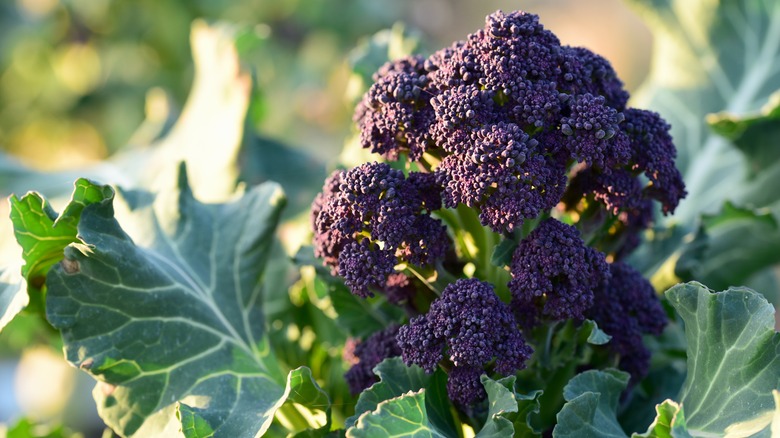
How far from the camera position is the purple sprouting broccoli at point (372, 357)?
3.16ft

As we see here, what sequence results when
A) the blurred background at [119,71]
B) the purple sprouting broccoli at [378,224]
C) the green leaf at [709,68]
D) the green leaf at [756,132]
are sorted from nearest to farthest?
the purple sprouting broccoli at [378,224] < the green leaf at [756,132] < the green leaf at [709,68] < the blurred background at [119,71]

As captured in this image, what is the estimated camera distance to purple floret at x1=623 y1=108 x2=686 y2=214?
3.00 feet

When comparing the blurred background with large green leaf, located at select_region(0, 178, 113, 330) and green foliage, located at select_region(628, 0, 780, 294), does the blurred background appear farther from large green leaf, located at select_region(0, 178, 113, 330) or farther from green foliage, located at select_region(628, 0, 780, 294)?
large green leaf, located at select_region(0, 178, 113, 330)

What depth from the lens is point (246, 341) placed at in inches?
41.4

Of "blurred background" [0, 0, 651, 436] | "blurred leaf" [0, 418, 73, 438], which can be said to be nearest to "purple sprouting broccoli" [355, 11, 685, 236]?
"blurred leaf" [0, 418, 73, 438]

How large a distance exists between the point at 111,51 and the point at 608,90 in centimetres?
321

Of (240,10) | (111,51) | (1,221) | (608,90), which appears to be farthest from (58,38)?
(608,90)

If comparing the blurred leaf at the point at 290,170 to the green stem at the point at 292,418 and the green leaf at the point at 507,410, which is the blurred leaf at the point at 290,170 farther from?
the green leaf at the point at 507,410

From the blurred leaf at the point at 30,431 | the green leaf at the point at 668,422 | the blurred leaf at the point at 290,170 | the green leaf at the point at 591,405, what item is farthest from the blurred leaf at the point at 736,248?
the blurred leaf at the point at 30,431

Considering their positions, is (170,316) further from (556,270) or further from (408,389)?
(556,270)

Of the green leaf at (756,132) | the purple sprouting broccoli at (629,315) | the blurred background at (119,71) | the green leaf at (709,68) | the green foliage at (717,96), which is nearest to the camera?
the purple sprouting broccoli at (629,315)

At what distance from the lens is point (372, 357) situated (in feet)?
3.18

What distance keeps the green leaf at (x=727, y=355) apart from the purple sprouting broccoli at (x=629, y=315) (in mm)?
96

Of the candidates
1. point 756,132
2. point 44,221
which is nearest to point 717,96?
point 756,132
